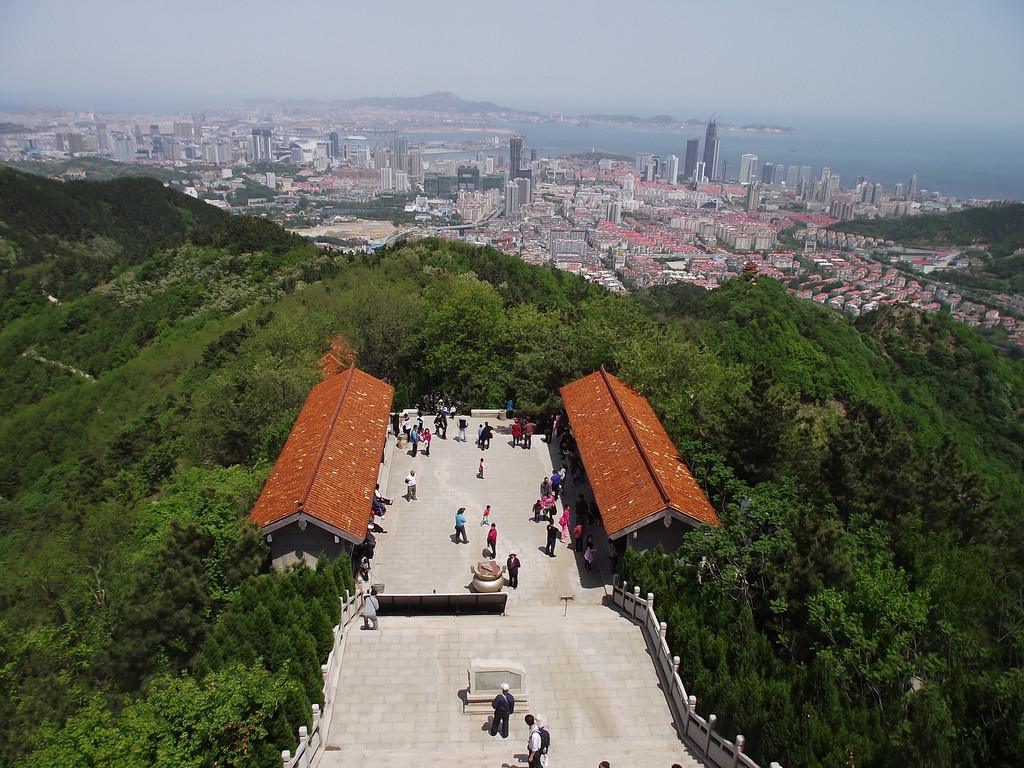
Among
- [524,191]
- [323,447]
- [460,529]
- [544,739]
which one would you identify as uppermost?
[323,447]

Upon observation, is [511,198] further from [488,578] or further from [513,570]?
[488,578]

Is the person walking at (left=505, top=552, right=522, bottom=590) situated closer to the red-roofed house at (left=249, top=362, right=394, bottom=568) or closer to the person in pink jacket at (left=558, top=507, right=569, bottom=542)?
the person in pink jacket at (left=558, top=507, right=569, bottom=542)

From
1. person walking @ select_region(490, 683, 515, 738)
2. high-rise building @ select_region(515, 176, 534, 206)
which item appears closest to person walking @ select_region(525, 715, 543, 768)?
person walking @ select_region(490, 683, 515, 738)

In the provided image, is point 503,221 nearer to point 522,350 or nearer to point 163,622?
point 522,350

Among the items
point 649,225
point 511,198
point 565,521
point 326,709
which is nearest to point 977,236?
point 649,225

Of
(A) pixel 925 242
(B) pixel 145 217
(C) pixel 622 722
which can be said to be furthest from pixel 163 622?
(A) pixel 925 242

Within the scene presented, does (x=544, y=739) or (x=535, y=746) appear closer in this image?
(x=535, y=746)

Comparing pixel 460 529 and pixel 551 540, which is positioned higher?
pixel 551 540
